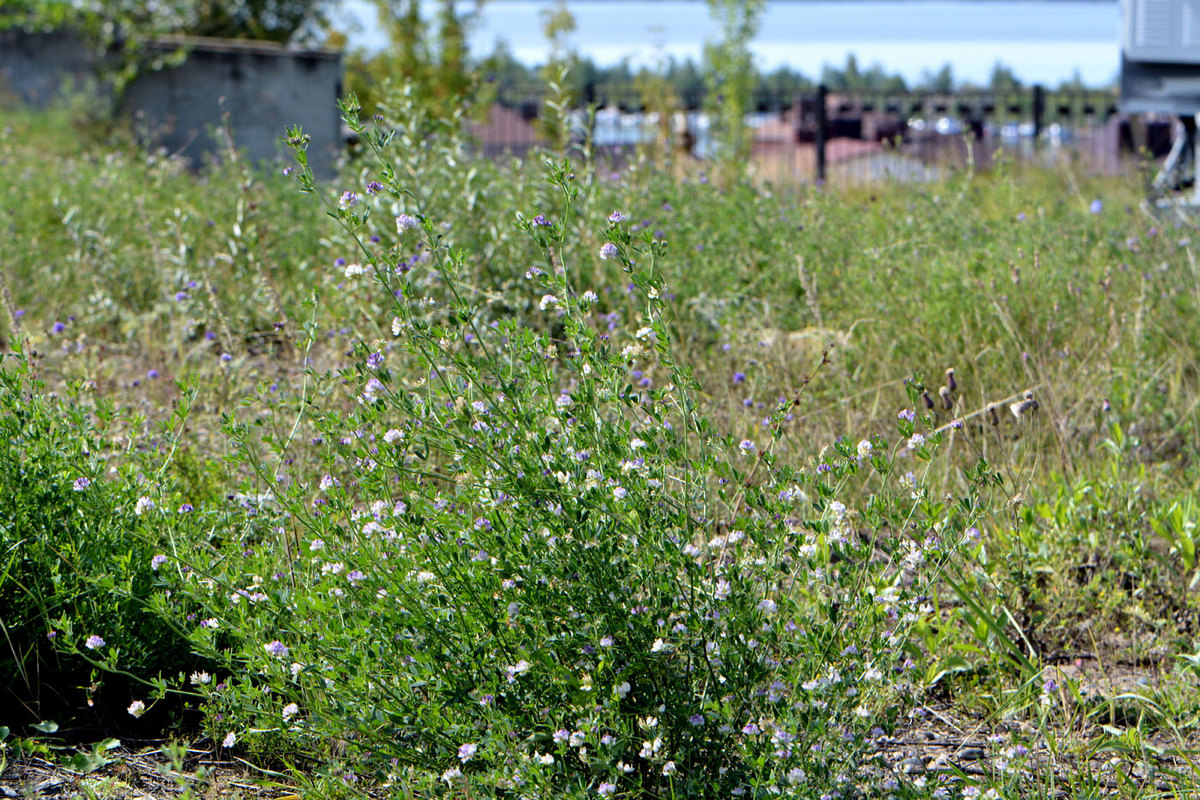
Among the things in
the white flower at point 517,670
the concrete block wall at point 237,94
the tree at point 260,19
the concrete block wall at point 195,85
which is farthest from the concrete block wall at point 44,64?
the white flower at point 517,670

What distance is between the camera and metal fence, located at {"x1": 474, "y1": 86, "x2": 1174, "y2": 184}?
1150cm

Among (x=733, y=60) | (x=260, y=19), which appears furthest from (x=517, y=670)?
(x=260, y=19)

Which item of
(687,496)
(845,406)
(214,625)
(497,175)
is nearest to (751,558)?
(687,496)

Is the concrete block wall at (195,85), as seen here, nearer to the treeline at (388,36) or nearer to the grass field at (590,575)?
the treeline at (388,36)

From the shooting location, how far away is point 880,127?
1419cm

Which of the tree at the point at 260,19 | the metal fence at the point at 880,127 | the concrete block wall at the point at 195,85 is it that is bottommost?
the metal fence at the point at 880,127

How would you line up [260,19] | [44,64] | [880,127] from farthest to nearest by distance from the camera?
[260,19], [880,127], [44,64]

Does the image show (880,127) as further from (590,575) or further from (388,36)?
(590,575)

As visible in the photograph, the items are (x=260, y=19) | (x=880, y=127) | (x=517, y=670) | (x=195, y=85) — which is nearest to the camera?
(x=517, y=670)

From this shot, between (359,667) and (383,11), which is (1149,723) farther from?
(383,11)

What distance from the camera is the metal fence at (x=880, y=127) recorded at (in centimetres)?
1150

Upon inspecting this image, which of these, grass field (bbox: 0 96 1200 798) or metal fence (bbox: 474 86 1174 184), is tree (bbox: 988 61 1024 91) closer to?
metal fence (bbox: 474 86 1174 184)

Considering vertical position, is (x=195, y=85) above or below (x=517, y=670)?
above

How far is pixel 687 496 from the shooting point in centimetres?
184
